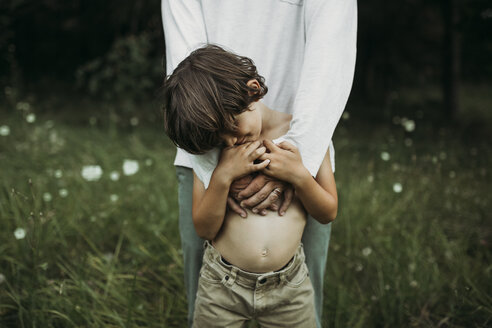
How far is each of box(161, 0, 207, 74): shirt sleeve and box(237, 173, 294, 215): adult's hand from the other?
20.8 inches

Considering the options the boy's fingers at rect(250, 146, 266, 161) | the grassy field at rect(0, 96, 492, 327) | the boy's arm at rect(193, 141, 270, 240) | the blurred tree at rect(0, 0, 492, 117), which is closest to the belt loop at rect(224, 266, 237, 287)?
the boy's arm at rect(193, 141, 270, 240)

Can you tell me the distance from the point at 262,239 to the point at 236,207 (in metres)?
0.13

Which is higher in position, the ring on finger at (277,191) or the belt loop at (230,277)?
the ring on finger at (277,191)

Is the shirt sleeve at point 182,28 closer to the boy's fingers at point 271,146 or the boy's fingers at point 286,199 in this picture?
the boy's fingers at point 271,146

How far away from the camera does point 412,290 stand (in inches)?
82.5

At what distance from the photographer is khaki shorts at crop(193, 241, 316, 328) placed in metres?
1.30

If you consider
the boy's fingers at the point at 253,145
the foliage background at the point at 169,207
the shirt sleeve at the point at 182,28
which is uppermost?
the shirt sleeve at the point at 182,28

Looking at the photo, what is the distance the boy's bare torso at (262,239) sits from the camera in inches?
51.1

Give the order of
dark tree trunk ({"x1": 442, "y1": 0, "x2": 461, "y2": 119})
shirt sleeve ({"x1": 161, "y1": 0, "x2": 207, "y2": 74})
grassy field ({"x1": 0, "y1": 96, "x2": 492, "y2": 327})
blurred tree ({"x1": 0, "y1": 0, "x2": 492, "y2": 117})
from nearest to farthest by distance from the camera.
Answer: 1. shirt sleeve ({"x1": 161, "y1": 0, "x2": 207, "y2": 74})
2. grassy field ({"x1": 0, "y1": 96, "x2": 492, "y2": 327})
3. dark tree trunk ({"x1": 442, "y1": 0, "x2": 461, "y2": 119})
4. blurred tree ({"x1": 0, "y1": 0, "x2": 492, "y2": 117})

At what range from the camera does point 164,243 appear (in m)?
2.46

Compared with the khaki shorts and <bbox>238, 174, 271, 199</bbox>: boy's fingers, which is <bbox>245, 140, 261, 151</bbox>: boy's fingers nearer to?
<bbox>238, 174, 271, 199</bbox>: boy's fingers

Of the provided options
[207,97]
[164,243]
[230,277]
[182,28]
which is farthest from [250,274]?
[164,243]

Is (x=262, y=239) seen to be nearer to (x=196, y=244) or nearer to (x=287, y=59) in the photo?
(x=196, y=244)

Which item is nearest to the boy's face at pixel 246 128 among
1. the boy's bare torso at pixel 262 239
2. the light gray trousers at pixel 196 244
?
the boy's bare torso at pixel 262 239
